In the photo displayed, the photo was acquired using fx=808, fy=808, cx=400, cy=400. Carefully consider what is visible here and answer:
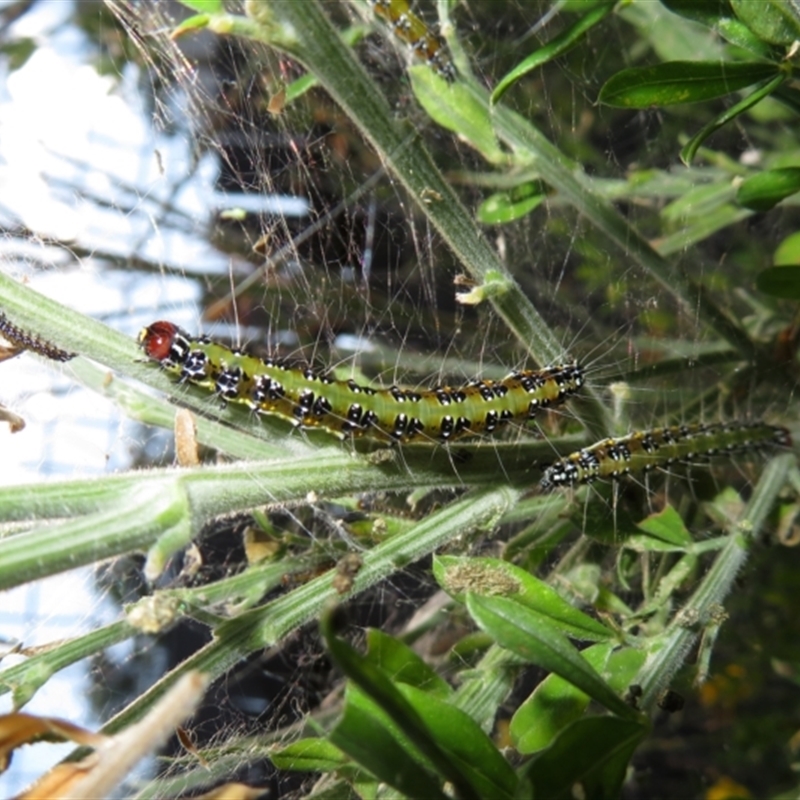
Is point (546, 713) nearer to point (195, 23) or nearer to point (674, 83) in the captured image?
point (674, 83)

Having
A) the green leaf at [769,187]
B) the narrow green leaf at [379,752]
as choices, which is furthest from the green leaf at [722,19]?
the narrow green leaf at [379,752]

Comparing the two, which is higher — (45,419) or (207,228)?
(207,228)

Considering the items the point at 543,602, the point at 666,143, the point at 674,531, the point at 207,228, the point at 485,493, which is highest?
the point at 207,228

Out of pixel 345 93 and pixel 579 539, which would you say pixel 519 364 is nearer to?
pixel 579 539

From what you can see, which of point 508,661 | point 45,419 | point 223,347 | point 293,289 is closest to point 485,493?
point 508,661

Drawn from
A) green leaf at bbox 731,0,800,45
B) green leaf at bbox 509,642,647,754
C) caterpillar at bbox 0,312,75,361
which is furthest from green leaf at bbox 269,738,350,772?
green leaf at bbox 731,0,800,45

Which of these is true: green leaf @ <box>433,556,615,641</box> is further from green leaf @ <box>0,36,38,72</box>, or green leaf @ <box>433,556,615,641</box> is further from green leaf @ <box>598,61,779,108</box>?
green leaf @ <box>0,36,38,72</box>
